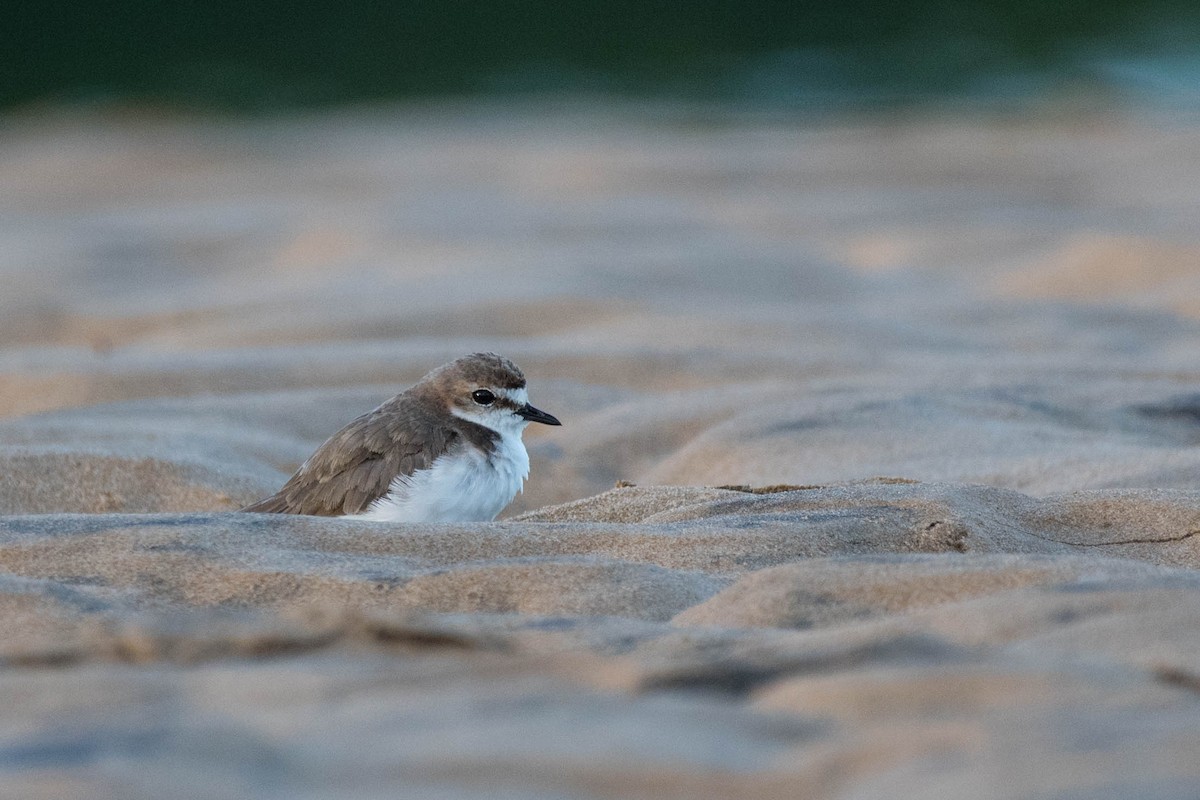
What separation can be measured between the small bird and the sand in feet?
1.41

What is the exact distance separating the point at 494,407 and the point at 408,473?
1.77 feet

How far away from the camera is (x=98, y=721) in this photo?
2.20 m

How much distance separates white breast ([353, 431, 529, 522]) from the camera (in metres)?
4.56

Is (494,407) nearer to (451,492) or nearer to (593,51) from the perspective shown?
(451,492)

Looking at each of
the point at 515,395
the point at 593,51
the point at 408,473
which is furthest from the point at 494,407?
the point at 593,51

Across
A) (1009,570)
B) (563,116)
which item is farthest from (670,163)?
(1009,570)

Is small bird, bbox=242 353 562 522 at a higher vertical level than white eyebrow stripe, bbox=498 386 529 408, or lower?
lower

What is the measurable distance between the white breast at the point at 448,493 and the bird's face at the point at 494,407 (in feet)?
1.17

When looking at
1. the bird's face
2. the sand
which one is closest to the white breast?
the bird's face

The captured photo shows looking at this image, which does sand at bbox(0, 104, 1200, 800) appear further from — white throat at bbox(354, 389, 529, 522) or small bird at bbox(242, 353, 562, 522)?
white throat at bbox(354, 389, 529, 522)

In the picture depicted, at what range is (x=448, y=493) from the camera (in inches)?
180

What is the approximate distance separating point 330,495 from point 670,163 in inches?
377

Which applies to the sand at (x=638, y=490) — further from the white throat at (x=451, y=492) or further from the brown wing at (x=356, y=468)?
the white throat at (x=451, y=492)

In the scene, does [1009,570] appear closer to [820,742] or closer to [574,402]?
[820,742]
